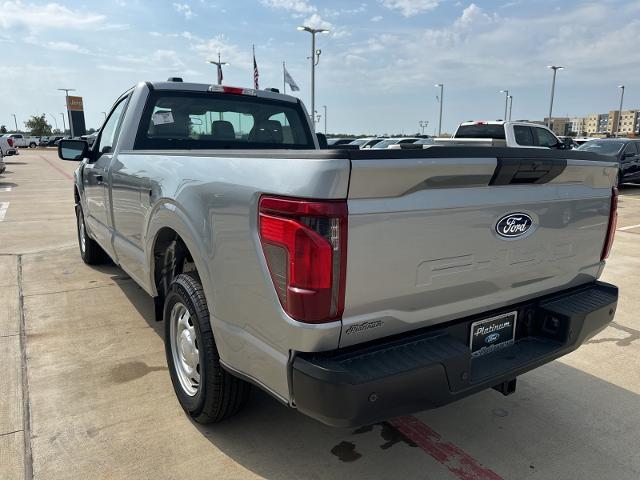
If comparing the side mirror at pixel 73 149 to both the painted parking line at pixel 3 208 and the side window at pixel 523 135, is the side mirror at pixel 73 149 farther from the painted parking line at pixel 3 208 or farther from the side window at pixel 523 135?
the side window at pixel 523 135

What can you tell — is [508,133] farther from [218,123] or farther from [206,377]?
[206,377]

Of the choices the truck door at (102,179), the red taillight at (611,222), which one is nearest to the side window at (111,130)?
the truck door at (102,179)

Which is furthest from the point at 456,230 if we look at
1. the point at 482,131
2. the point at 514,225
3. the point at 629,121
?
the point at 629,121

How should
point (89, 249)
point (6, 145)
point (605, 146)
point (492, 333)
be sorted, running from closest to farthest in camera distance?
point (492, 333) < point (89, 249) < point (605, 146) < point (6, 145)

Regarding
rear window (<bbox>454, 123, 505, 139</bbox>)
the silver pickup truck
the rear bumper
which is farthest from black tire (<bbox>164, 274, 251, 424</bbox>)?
rear window (<bbox>454, 123, 505, 139</bbox>)

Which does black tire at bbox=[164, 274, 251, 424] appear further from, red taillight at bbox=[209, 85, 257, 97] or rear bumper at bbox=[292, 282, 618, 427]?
red taillight at bbox=[209, 85, 257, 97]

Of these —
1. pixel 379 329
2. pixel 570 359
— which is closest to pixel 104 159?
pixel 379 329

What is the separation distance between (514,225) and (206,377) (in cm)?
166

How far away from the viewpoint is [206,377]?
2539 mm

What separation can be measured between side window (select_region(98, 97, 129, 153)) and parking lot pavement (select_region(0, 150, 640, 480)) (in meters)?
1.57

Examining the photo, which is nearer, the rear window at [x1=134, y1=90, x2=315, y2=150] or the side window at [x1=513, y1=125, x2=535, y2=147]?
the rear window at [x1=134, y1=90, x2=315, y2=150]

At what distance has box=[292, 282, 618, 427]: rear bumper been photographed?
1.85 metres

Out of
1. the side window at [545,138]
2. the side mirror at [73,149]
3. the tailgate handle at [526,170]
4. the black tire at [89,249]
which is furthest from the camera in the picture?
the side window at [545,138]

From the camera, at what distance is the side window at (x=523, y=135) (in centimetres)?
1364
